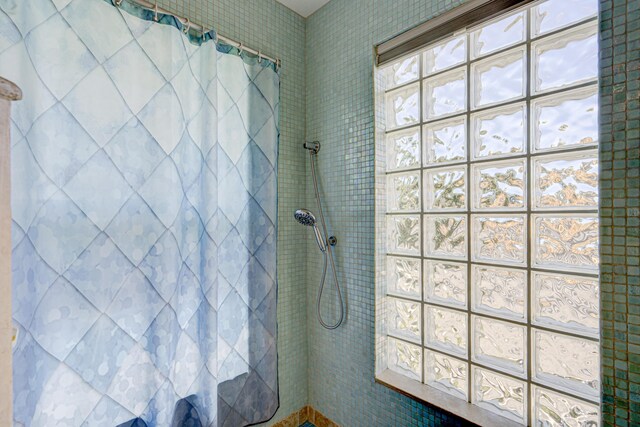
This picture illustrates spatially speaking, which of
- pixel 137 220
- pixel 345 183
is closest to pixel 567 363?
pixel 345 183

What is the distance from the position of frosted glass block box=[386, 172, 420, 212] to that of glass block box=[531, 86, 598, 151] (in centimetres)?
48

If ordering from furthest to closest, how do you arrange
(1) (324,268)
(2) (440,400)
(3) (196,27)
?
(1) (324,268) < (3) (196,27) < (2) (440,400)

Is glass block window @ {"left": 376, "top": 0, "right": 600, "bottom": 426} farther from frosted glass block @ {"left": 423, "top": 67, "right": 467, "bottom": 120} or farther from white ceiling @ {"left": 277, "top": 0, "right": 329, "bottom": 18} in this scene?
white ceiling @ {"left": 277, "top": 0, "right": 329, "bottom": 18}

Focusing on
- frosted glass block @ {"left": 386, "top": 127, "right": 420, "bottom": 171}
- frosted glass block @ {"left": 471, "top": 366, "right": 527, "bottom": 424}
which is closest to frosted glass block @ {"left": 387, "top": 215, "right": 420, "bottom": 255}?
frosted glass block @ {"left": 386, "top": 127, "right": 420, "bottom": 171}

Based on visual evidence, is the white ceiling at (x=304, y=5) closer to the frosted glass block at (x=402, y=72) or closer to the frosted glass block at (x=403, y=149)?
the frosted glass block at (x=402, y=72)

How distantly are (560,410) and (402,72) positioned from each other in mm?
1465

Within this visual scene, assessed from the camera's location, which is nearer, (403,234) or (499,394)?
(499,394)

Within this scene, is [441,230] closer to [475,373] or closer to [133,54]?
[475,373]

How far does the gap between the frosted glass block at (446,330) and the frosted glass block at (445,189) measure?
0.44 meters

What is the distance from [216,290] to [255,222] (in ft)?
1.24

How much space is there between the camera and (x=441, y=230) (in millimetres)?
1370

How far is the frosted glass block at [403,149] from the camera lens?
1462 mm

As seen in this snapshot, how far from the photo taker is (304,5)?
1791mm

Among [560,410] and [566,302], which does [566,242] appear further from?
[560,410]
